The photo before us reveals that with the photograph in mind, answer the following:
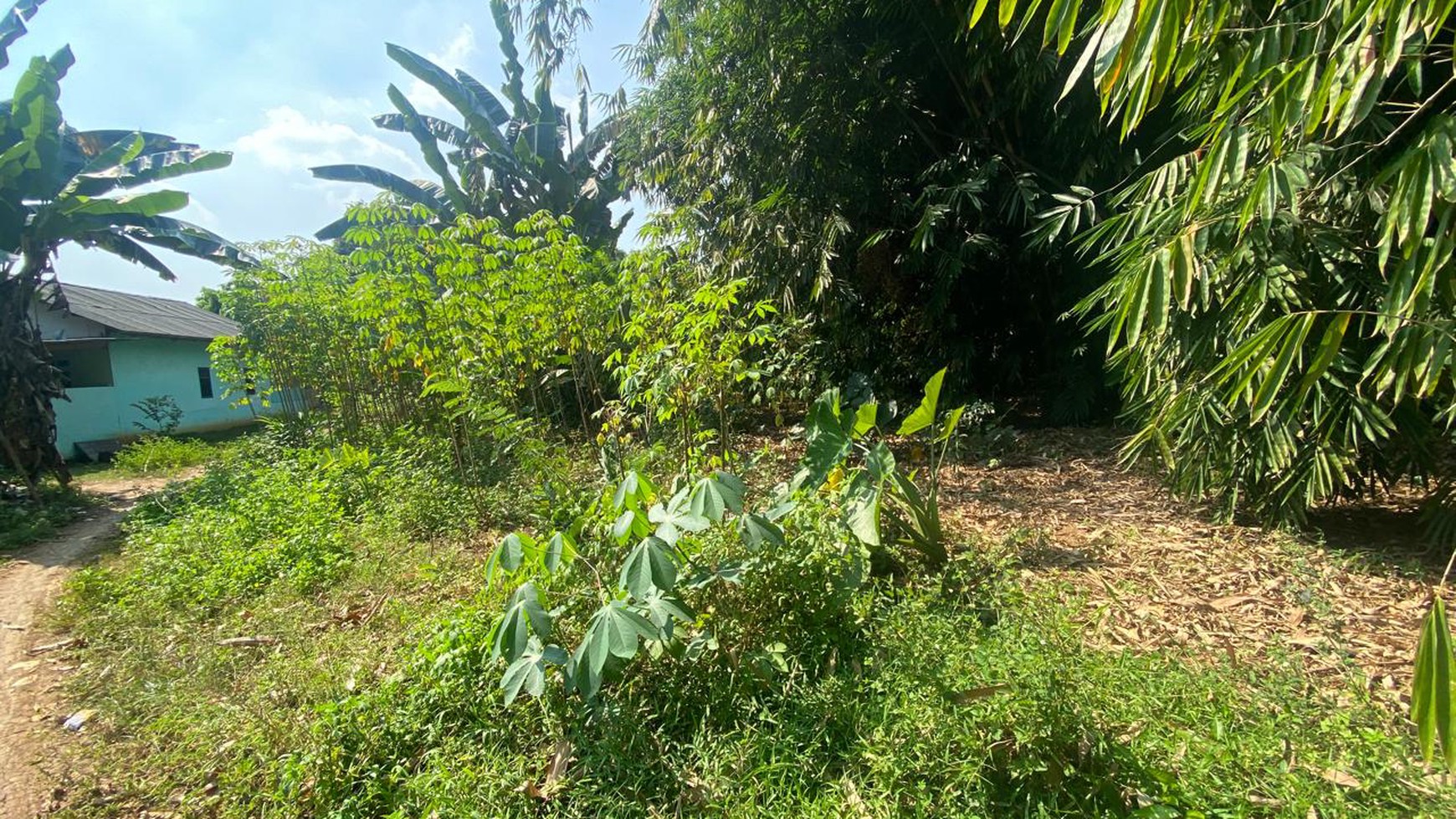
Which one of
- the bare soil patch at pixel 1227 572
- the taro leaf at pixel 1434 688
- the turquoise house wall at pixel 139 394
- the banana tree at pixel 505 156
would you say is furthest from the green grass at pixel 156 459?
the taro leaf at pixel 1434 688

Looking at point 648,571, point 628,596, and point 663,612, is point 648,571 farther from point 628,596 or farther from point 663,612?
point 628,596

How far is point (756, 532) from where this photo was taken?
68.7 inches

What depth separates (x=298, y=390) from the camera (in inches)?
313

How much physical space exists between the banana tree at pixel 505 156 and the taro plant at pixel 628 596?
1098cm

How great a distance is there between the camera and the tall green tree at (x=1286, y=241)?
1387mm

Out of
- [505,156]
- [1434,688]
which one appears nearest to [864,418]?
[1434,688]

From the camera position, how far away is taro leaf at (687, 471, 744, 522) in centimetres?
169

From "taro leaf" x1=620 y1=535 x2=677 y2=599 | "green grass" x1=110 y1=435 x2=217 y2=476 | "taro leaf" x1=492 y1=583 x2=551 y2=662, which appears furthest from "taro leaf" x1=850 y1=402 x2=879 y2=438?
"green grass" x1=110 y1=435 x2=217 y2=476

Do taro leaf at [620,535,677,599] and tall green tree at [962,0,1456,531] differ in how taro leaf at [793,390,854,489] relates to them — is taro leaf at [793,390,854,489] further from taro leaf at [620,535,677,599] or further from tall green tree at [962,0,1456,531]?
tall green tree at [962,0,1456,531]

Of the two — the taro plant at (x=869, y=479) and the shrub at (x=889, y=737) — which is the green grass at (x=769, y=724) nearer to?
the shrub at (x=889, y=737)

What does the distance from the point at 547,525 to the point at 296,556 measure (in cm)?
150

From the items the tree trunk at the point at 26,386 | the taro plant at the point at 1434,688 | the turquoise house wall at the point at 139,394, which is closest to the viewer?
the taro plant at the point at 1434,688

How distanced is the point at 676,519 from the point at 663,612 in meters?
0.25

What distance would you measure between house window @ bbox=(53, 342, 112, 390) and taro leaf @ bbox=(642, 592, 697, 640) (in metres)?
13.1
